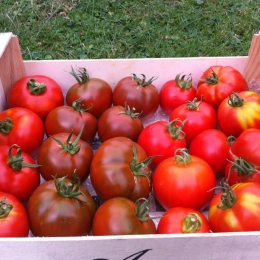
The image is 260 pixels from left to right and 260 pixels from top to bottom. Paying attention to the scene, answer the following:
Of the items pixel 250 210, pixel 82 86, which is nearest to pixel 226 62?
pixel 82 86

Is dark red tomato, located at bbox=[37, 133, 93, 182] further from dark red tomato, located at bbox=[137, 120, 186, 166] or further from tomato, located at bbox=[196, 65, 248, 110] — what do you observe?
tomato, located at bbox=[196, 65, 248, 110]

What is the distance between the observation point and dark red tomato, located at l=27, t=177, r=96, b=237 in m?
1.00

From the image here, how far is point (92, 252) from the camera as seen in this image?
865 millimetres

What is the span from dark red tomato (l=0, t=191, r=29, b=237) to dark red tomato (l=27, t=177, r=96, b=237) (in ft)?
0.10

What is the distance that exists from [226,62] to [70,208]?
34.2 inches

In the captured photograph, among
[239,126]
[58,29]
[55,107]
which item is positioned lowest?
[58,29]

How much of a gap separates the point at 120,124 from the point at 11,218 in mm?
446

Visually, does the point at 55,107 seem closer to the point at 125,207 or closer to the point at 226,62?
the point at 125,207

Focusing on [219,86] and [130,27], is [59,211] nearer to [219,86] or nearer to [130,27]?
[219,86]

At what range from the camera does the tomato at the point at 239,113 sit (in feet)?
4.11

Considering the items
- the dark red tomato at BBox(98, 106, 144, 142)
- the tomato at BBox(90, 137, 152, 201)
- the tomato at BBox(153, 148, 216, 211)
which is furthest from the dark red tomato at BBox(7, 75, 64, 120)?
the tomato at BBox(153, 148, 216, 211)

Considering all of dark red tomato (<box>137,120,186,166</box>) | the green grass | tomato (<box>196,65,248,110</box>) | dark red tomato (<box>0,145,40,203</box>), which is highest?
tomato (<box>196,65,248,110</box>)

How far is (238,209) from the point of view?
0.97m

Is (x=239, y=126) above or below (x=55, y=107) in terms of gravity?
above
